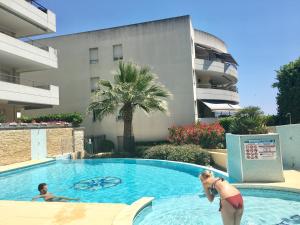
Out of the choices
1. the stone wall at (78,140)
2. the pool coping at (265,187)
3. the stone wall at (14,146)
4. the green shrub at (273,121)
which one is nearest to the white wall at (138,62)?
the stone wall at (78,140)

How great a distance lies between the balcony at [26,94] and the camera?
2435cm

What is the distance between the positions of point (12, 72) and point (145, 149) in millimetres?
15454

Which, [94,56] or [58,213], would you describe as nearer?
[58,213]

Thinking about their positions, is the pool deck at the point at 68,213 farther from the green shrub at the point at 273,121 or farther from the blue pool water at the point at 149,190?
the green shrub at the point at 273,121

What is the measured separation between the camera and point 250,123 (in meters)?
13.7

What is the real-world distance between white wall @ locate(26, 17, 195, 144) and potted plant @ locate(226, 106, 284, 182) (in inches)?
662

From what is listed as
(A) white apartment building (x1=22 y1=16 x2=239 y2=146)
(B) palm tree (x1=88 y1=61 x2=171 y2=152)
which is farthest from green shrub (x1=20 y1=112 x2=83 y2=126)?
(A) white apartment building (x1=22 y1=16 x2=239 y2=146)

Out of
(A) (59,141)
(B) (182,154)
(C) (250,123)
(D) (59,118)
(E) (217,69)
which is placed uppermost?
(E) (217,69)

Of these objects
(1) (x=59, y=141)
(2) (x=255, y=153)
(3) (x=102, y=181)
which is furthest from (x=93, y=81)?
(2) (x=255, y=153)

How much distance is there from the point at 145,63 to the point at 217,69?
869 cm

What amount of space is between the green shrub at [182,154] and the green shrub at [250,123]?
6113 millimetres

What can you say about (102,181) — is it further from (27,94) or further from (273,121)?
(273,121)

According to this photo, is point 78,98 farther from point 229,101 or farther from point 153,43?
point 229,101

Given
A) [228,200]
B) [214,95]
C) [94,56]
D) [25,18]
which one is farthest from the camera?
[214,95]
